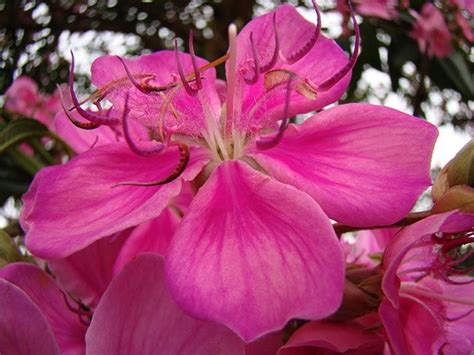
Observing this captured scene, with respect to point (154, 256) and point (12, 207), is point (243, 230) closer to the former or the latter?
point (154, 256)

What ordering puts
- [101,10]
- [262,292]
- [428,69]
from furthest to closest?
[101,10] < [428,69] < [262,292]

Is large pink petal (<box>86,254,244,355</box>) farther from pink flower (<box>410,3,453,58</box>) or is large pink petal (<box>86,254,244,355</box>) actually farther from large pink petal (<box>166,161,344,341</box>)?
pink flower (<box>410,3,453,58</box>)

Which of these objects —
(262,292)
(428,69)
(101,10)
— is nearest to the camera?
(262,292)

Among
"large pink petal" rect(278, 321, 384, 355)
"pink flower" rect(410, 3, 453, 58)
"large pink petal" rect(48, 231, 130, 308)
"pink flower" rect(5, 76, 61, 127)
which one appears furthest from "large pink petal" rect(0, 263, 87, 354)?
"pink flower" rect(5, 76, 61, 127)

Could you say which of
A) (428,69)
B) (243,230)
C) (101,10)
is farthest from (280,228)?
(101,10)

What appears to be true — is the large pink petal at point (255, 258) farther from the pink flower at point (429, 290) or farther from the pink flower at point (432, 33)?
the pink flower at point (432, 33)

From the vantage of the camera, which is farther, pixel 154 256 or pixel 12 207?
pixel 12 207

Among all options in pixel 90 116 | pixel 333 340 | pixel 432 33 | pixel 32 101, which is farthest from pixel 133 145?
pixel 32 101

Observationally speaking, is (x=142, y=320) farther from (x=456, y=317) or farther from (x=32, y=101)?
(x=32, y=101)
